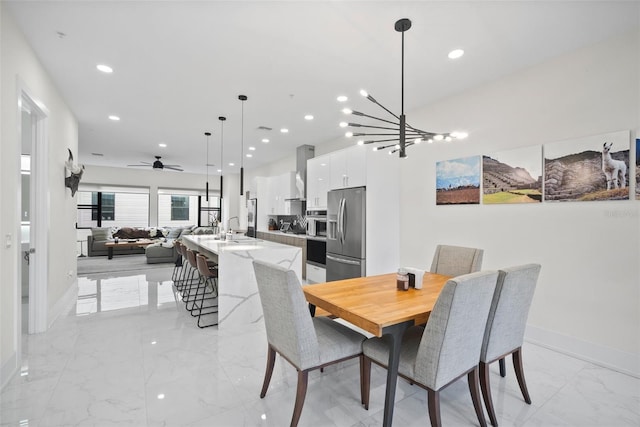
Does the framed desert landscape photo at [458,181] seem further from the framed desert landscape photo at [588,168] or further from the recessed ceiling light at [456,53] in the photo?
the recessed ceiling light at [456,53]

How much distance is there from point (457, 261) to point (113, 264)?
7.61 m

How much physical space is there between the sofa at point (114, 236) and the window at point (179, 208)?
1.30 meters

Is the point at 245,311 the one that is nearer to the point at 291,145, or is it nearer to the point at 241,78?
the point at 241,78

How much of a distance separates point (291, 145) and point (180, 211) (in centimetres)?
636

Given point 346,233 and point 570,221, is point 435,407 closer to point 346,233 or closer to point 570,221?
point 570,221

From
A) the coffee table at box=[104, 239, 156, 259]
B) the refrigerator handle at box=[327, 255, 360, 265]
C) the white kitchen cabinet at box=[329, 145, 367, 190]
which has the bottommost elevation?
the coffee table at box=[104, 239, 156, 259]

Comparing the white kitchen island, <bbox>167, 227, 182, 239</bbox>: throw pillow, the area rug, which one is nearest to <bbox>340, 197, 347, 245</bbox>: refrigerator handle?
the white kitchen island

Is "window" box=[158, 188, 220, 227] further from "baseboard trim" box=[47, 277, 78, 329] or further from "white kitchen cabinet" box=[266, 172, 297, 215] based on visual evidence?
"baseboard trim" box=[47, 277, 78, 329]

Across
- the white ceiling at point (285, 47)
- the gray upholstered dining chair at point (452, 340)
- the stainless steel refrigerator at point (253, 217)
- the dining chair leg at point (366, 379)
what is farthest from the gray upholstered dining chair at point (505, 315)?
the stainless steel refrigerator at point (253, 217)

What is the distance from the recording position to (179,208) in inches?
424

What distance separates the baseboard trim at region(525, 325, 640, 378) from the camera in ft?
7.92

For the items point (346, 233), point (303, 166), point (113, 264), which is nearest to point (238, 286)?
point (346, 233)

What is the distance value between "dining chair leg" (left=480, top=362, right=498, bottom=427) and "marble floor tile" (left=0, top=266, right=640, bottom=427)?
0.49 ft

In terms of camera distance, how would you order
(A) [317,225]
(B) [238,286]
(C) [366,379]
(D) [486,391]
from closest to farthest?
1. (D) [486,391]
2. (C) [366,379]
3. (B) [238,286]
4. (A) [317,225]
